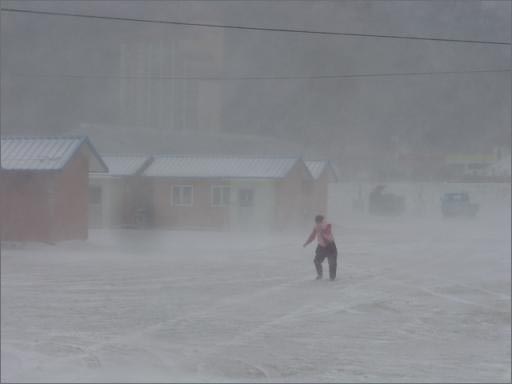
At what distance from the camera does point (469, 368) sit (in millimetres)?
3738

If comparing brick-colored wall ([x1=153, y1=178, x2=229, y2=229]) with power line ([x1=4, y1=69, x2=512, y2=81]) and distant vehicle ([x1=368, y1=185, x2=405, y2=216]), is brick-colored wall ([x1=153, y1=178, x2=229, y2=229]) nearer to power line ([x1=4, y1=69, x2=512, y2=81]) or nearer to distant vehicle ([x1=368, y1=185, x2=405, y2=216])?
power line ([x1=4, y1=69, x2=512, y2=81])

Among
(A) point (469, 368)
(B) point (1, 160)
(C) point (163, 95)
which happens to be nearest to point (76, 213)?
(C) point (163, 95)

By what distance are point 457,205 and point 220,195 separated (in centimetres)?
252

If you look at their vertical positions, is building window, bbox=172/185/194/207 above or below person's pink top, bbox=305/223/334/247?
above

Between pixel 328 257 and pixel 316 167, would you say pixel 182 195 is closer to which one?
pixel 316 167

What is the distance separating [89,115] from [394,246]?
526 centimetres

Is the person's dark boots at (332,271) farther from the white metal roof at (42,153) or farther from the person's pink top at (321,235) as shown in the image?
the white metal roof at (42,153)

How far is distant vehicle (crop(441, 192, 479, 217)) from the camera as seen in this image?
21.8 ft

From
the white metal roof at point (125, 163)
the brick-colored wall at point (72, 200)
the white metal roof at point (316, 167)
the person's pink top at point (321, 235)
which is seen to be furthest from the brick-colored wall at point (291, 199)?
the brick-colored wall at point (72, 200)

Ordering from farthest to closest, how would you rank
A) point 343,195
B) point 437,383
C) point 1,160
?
point 343,195 < point 437,383 < point 1,160

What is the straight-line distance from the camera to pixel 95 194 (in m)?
4.17

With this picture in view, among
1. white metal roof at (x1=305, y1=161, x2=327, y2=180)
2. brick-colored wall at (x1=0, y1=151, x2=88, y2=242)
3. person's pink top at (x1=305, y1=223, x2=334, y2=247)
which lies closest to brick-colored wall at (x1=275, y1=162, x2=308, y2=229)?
white metal roof at (x1=305, y1=161, x2=327, y2=180)

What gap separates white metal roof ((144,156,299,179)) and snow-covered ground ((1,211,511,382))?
564mm

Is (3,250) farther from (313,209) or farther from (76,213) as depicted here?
(313,209)
